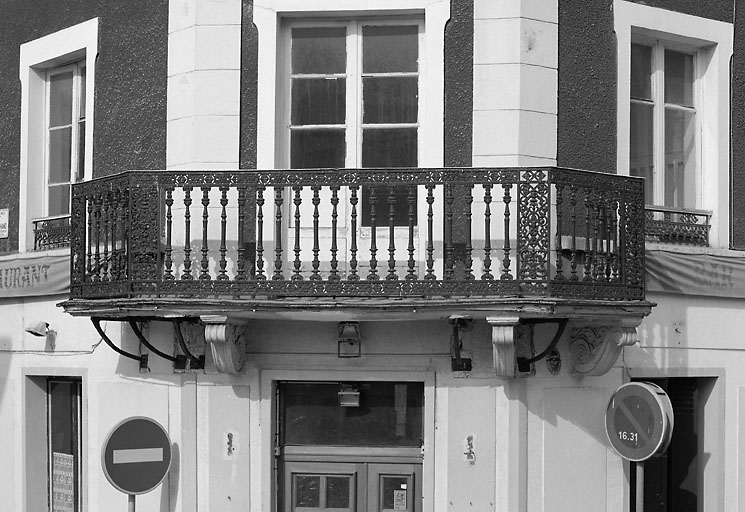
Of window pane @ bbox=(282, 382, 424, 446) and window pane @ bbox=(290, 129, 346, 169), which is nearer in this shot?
window pane @ bbox=(282, 382, 424, 446)

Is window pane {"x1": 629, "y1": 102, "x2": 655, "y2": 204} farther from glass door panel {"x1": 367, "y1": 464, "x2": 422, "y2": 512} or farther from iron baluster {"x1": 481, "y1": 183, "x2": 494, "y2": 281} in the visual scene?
glass door panel {"x1": 367, "y1": 464, "x2": 422, "y2": 512}

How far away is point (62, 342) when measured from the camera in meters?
13.6

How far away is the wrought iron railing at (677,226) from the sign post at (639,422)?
8.54 feet

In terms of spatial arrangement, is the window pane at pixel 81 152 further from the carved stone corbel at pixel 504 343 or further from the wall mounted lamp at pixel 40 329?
the carved stone corbel at pixel 504 343

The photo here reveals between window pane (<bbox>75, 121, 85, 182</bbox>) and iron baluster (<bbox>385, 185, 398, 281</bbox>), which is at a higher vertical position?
window pane (<bbox>75, 121, 85, 182</bbox>)

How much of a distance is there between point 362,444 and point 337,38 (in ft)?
12.4

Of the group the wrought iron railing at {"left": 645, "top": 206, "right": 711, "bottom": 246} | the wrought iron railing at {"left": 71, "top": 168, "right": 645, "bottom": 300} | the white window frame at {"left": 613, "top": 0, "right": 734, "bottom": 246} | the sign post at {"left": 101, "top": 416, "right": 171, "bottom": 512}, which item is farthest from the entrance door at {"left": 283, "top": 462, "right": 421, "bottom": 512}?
the white window frame at {"left": 613, "top": 0, "right": 734, "bottom": 246}

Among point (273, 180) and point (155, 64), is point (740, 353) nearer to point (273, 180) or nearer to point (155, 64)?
point (273, 180)

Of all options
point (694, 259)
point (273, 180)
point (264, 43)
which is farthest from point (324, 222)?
point (694, 259)

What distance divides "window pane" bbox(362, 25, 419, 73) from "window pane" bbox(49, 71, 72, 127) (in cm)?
364

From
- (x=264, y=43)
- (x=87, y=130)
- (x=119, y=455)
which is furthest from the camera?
(x=87, y=130)

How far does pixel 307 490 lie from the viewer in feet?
39.8

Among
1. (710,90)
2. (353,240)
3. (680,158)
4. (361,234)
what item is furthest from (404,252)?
(710,90)

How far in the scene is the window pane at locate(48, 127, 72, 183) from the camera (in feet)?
46.3
